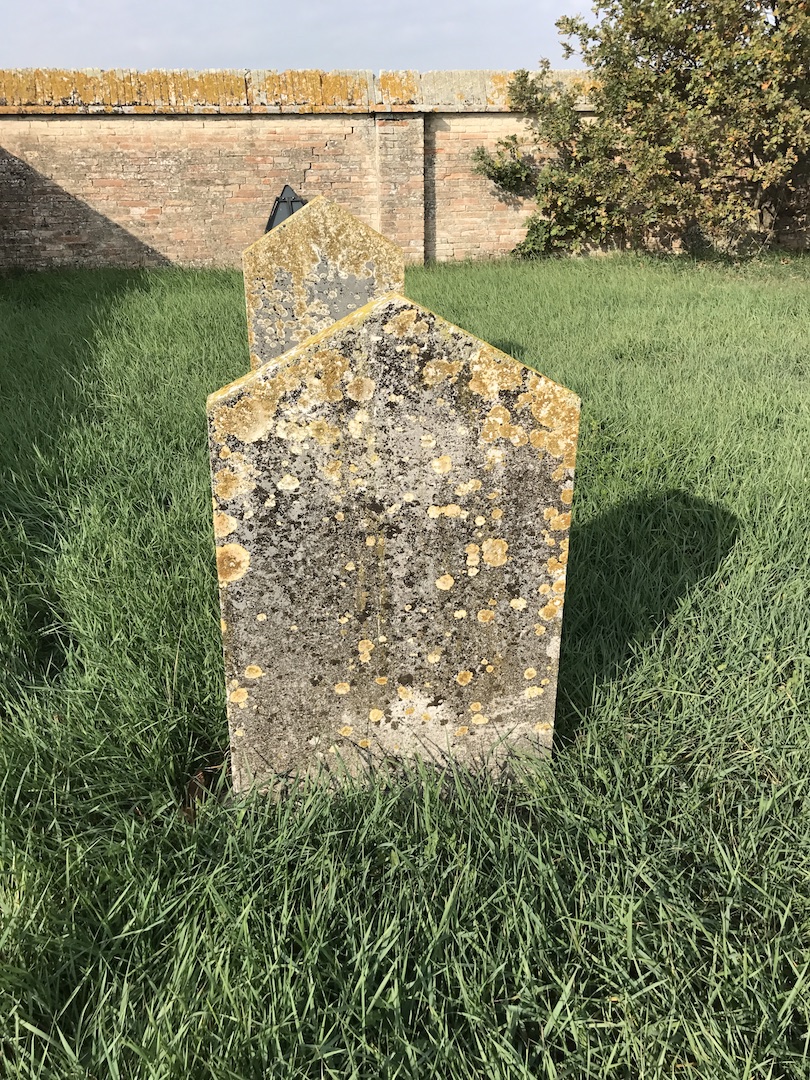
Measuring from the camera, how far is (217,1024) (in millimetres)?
1320

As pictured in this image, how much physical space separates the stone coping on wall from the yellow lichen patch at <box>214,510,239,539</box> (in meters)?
12.8

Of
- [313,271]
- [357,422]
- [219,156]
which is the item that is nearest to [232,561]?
[357,422]

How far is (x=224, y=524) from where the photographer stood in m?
1.70

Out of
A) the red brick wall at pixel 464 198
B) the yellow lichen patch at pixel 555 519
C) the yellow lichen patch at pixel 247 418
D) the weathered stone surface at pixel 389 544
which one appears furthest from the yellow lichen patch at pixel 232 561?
the red brick wall at pixel 464 198

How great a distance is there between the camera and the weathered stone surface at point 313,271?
12.0 feet

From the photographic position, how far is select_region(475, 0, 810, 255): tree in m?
10.8

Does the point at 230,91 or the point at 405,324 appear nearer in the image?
the point at 405,324

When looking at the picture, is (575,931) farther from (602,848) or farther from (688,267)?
(688,267)

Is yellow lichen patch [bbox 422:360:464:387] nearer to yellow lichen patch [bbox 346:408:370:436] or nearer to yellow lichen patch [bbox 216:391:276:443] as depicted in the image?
yellow lichen patch [bbox 346:408:370:436]

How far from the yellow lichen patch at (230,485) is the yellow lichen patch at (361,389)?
1.07 feet

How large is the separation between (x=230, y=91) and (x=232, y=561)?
13031 mm

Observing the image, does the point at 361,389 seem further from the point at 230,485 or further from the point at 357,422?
the point at 230,485

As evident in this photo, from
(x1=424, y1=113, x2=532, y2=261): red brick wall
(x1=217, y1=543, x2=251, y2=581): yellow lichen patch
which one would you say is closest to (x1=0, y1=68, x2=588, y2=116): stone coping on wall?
(x1=424, y1=113, x2=532, y2=261): red brick wall

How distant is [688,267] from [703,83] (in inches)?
117
